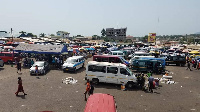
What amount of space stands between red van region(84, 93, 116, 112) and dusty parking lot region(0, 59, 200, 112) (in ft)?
10.6

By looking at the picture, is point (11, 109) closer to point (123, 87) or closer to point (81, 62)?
point (123, 87)

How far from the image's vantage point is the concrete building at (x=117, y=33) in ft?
332

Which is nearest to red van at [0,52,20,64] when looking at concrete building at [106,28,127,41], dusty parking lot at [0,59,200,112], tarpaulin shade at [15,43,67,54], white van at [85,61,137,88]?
tarpaulin shade at [15,43,67,54]

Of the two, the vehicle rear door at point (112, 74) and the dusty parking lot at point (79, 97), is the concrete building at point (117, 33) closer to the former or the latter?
the dusty parking lot at point (79, 97)

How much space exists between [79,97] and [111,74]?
4.03 meters

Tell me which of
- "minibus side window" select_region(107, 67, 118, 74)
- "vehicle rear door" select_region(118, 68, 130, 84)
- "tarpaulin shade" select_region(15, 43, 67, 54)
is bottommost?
"vehicle rear door" select_region(118, 68, 130, 84)

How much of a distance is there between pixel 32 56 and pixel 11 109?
25.8 m

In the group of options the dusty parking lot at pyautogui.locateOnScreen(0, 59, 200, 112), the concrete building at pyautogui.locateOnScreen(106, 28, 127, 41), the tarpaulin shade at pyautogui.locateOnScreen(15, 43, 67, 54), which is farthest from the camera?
the concrete building at pyautogui.locateOnScreen(106, 28, 127, 41)

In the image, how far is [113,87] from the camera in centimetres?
1518

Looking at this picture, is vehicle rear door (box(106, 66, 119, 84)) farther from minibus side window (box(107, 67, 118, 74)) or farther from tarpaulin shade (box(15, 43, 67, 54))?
tarpaulin shade (box(15, 43, 67, 54))

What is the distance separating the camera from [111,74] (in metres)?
15.1

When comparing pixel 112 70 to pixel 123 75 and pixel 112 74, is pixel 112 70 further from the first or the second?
pixel 123 75

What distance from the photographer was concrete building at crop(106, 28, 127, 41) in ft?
332

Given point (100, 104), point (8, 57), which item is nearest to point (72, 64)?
point (8, 57)
